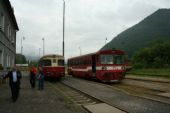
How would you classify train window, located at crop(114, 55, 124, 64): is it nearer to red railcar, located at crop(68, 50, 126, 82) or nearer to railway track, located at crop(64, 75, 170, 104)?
red railcar, located at crop(68, 50, 126, 82)

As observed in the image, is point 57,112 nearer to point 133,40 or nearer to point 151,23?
point 133,40

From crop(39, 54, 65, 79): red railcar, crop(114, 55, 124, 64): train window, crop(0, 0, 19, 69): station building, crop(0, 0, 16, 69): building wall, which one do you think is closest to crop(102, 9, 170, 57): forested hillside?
crop(0, 0, 19, 69): station building

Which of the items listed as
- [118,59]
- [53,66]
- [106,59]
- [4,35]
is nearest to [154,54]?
[53,66]

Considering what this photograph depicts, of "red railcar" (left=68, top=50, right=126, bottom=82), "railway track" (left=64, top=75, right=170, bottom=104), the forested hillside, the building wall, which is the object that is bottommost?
"railway track" (left=64, top=75, right=170, bottom=104)

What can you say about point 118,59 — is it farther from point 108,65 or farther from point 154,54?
point 154,54

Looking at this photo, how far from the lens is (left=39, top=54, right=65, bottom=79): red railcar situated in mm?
26953

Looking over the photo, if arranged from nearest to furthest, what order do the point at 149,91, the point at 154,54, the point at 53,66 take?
1. the point at 149,91
2. the point at 53,66
3. the point at 154,54

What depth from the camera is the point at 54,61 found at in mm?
27328

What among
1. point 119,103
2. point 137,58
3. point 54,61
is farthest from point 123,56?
point 137,58

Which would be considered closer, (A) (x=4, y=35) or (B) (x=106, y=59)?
(B) (x=106, y=59)

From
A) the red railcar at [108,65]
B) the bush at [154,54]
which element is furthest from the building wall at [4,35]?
the bush at [154,54]

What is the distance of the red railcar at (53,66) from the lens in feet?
88.4

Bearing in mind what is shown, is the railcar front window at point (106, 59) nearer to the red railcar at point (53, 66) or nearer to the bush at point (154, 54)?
the red railcar at point (53, 66)

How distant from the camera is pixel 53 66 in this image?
2714 cm
